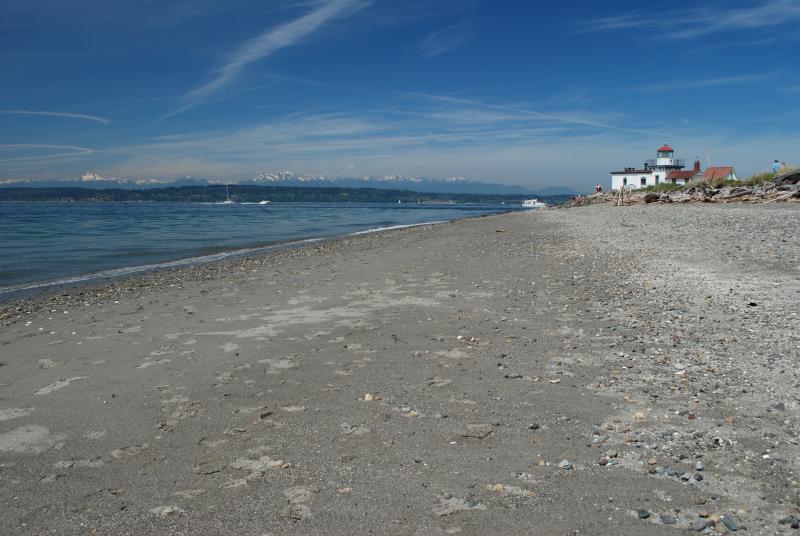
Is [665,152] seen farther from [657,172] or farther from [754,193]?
[754,193]

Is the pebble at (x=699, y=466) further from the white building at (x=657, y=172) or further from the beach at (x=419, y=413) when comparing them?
the white building at (x=657, y=172)

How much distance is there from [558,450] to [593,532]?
1033 millimetres

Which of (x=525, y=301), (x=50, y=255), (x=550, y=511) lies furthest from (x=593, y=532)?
(x=50, y=255)

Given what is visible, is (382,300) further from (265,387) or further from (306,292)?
(265,387)

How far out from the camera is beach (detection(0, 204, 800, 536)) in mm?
3656

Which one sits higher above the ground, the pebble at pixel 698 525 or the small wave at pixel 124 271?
the pebble at pixel 698 525

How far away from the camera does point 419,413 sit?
5234 millimetres

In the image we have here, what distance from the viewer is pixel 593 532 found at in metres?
3.34

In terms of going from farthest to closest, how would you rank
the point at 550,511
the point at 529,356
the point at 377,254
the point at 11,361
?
the point at 377,254 → the point at 11,361 → the point at 529,356 → the point at 550,511

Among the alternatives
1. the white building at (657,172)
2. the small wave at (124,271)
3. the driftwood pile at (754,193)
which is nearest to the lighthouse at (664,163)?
the white building at (657,172)

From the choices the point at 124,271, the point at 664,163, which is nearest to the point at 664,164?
the point at 664,163

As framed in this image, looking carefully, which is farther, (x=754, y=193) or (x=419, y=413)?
(x=754, y=193)

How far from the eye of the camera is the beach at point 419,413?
12.0ft

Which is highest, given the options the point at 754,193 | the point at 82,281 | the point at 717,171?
the point at 717,171
